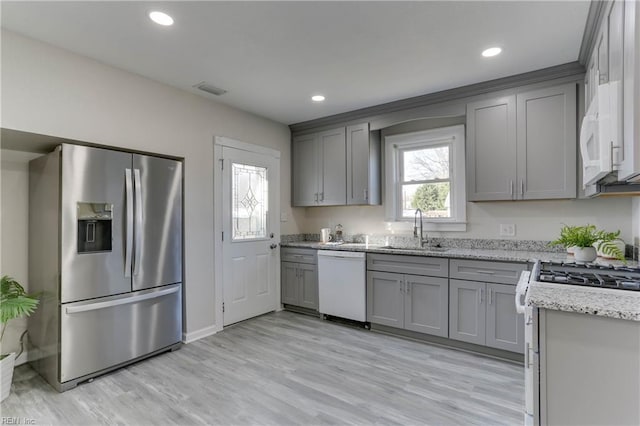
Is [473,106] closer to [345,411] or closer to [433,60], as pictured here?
[433,60]

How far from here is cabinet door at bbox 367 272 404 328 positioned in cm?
338

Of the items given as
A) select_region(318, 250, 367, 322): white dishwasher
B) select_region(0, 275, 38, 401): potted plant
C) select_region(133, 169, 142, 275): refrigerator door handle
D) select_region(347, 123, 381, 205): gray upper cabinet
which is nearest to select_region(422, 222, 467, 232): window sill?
select_region(347, 123, 381, 205): gray upper cabinet

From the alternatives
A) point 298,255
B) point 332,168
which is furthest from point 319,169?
point 298,255

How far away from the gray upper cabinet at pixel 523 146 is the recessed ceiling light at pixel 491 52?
65 centimetres

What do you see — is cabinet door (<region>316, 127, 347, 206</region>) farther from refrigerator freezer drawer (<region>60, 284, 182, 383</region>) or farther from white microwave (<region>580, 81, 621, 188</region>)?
white microwave (<region>580, 81, 621, 188</region>)

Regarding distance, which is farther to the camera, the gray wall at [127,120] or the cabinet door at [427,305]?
the cabinet door at [427,305]

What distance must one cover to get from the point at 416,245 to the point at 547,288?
2.57 m

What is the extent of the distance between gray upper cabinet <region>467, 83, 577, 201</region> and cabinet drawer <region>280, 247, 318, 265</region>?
195 cm

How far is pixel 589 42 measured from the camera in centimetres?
233

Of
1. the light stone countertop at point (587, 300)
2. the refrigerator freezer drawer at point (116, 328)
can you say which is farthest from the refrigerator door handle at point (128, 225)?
the light stone countertop at point (587, 300)

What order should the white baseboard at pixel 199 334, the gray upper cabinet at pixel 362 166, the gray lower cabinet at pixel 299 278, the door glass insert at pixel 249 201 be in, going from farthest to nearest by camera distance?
the gray lower cabinet at pixel 299 278
the gray upper cabinet at pixel 362 166
the door glass insert at pixel 249 201
the white baseboard at pixel 199 334

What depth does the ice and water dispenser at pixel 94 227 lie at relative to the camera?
2.44m

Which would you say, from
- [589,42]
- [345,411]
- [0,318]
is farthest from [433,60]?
[0,318]

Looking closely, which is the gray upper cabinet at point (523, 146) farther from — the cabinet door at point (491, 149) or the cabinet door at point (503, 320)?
the cabinet door at point (503, 320)
